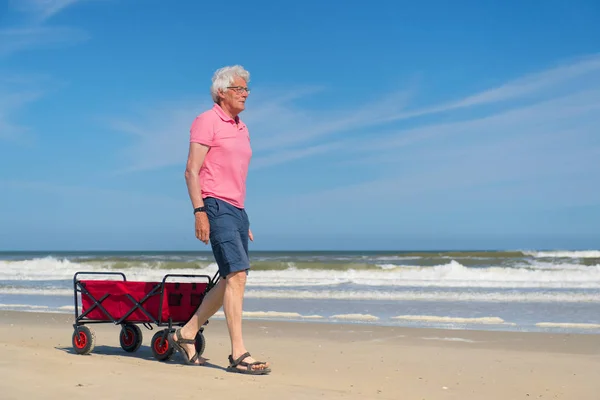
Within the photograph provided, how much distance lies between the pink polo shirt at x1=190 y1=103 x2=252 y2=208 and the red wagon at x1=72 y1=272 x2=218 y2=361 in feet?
2.68

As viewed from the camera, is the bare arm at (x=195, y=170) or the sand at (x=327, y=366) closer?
the sand at (x=327, y=366)

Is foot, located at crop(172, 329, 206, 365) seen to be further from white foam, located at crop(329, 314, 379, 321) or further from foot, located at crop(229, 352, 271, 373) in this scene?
white foam, located at crop(329, 314, 379, 321)

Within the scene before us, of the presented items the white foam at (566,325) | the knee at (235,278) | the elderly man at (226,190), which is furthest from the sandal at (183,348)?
the white foam at (566,325)

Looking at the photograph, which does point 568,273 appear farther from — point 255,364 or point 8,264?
point 8,264

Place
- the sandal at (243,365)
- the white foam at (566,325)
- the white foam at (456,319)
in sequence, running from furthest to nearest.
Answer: the white foam at (456,319), the white foam at (566,325), the sandal at (243,365)

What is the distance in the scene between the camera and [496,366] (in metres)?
5.41

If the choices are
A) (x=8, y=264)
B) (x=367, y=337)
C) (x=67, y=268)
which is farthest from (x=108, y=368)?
(x=8, y=264)

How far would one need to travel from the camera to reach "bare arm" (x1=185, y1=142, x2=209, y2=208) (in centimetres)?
441

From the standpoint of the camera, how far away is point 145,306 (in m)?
5.14

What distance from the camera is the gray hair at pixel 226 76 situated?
4.64 m

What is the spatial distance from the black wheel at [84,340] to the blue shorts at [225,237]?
1433 millimetres

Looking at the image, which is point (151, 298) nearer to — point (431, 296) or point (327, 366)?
point (327, 366)

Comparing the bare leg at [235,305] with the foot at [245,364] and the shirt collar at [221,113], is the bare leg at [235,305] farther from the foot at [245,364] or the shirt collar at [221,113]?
the shirt collar at [221,113]

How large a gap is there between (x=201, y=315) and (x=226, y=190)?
957 millimetres
